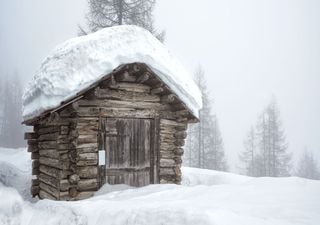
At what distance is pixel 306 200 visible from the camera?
17.7 feet

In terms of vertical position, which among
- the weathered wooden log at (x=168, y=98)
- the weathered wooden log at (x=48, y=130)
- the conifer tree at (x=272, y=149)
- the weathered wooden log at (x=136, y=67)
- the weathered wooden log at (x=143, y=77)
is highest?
the weathered wooden log at (x=136, y=67)

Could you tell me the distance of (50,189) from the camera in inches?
409

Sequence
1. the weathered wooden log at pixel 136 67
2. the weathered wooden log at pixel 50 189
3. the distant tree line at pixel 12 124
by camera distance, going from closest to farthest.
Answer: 1. the weathered wooden log at pixel 50 189
2. the weathered wooden log at pixel 136 67
3. the distant tree line at pixel 12 124

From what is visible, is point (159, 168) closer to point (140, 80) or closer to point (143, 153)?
point (143, 153)

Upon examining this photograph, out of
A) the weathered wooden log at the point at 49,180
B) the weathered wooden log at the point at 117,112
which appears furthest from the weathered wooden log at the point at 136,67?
the weathered wooden log at the point at 49,180

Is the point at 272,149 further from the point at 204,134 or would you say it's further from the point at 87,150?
the point at 87,150

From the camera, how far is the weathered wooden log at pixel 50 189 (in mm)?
9723

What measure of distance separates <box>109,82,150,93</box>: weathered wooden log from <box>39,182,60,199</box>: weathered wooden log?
11.2 feet

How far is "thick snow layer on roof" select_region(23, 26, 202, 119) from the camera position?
910cm

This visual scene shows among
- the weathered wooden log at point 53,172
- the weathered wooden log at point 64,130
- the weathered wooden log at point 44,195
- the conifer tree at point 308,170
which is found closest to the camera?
the weathered wooden log at point 53,172

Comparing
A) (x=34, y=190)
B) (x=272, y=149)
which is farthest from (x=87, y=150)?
(x=272, y=149)

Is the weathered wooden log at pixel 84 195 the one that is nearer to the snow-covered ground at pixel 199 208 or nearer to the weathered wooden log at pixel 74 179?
the weathered wooden log at pixel 74 179

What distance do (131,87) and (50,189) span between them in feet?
13.1

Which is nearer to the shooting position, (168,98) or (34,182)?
(168,98)
